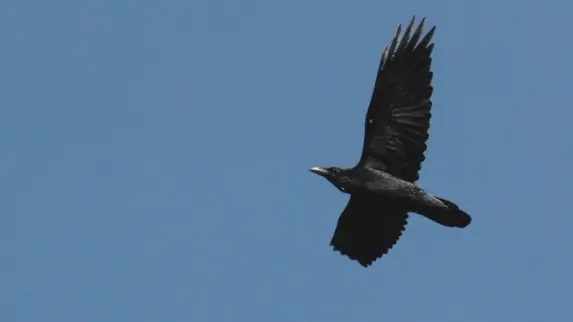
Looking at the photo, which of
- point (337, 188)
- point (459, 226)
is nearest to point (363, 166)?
point (337, 188)

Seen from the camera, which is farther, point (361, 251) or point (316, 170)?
point (361, 251)

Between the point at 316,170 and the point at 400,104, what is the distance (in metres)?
2.30

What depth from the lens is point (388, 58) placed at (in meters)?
27.6

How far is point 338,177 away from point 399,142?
158 centimetres

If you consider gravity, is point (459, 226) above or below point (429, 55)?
below

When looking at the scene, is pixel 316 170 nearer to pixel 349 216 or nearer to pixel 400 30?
pixel 349 216

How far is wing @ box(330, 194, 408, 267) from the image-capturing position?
28.2 m

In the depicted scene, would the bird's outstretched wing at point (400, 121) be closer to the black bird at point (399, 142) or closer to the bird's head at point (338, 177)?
the black bird at point (399, 142)

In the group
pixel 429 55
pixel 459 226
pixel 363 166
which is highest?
pixel 429 55

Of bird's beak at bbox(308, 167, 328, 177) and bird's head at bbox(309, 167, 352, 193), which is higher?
bird's beak at bbox(308, 167, 328, 177)

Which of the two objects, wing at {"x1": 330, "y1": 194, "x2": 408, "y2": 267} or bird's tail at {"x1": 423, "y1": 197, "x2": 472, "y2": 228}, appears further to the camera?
wing at {"x1": 330, "y1": 194, "x2": 408, "y2": 267}

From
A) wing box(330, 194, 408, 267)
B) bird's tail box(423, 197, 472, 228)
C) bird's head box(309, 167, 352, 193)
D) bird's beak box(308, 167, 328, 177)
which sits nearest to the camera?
bird's tail box(423, 197, 472, 228)

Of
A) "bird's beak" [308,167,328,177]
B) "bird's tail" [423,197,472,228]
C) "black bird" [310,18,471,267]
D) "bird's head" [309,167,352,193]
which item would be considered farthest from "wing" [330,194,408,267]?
"bird's tail" [423,197,472,228]

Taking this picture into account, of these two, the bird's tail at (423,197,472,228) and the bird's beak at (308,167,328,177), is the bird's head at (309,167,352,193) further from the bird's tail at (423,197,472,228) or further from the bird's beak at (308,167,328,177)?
the bird's tail at (423,197,472,228)
